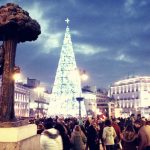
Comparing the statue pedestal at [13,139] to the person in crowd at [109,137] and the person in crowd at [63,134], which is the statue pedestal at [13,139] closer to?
the person in crowd at [63,134]

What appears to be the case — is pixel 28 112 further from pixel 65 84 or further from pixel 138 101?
pixel 65 84

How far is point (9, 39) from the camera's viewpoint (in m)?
6.78

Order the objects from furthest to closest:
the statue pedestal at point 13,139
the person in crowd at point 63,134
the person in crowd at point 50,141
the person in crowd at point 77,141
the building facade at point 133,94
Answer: the building facade at point 133,94 → the person in crowd at point 77,141 → the person in crowd at point 63,134 → the person in crowd at point 50,141 → the statue pedestal at point 13,139

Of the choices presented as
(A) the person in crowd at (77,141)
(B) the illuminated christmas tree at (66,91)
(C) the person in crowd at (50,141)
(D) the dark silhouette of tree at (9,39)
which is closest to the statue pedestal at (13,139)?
(D) the dark silhouette of tree at (9,39)

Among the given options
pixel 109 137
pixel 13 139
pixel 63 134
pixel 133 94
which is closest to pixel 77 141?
pixel 63 134

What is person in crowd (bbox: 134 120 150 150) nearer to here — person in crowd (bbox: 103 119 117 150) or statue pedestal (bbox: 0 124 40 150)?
person in crowd (bbox: 103 119 117 150)

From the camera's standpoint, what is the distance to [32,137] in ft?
22.0

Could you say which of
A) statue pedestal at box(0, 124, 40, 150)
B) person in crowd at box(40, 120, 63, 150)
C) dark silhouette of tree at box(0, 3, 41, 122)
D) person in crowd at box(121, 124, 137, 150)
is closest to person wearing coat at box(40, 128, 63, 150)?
person in crowd at box(40, 120, 63, 150)

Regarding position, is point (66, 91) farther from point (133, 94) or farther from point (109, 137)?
point (133, 94)

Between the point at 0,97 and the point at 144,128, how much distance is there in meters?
4.76

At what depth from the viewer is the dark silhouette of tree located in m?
6.42

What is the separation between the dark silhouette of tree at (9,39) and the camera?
6418 mm

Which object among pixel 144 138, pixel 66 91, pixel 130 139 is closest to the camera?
pixel 144 138

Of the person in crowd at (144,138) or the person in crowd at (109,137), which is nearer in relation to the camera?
the person in crowd at (144,138)
